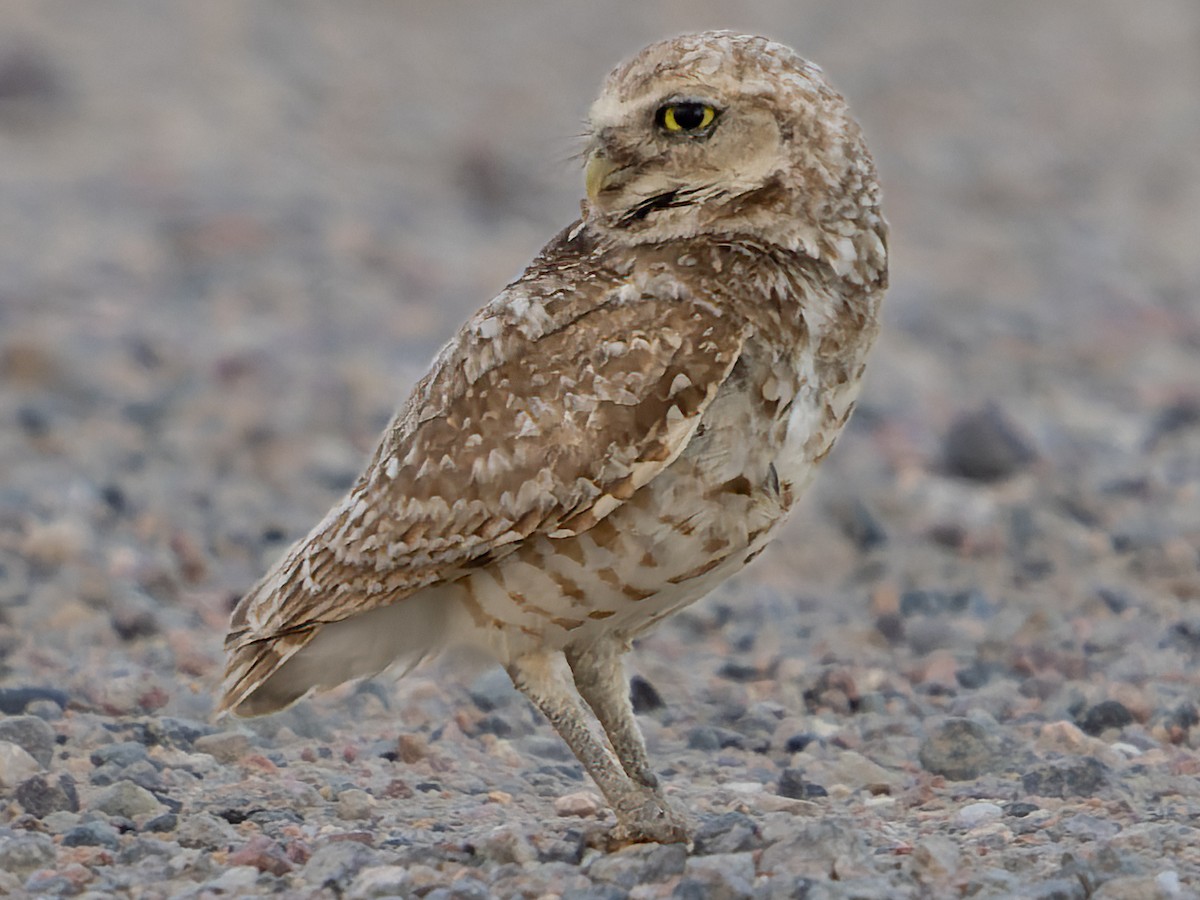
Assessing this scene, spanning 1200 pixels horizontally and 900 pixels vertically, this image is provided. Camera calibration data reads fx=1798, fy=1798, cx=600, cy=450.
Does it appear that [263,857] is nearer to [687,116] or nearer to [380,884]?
[380,884]

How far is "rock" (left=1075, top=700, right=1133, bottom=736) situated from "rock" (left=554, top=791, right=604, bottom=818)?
175cm

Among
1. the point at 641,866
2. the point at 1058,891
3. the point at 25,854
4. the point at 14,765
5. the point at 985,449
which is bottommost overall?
the point at 1058,891

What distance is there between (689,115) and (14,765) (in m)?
2.77

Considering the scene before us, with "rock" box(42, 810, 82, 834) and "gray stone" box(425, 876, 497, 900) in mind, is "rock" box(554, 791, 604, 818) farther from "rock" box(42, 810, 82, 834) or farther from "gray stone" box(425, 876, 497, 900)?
"rock" box(42, 810, 82, 834)

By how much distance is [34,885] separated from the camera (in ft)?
15.3

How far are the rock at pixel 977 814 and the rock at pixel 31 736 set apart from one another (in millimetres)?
2760

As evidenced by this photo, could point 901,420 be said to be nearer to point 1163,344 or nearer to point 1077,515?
point 1077,515

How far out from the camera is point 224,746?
579 cm

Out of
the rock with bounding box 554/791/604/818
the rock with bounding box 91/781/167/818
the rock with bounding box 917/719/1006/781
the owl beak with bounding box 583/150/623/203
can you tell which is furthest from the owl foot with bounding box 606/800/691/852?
the owl beak with bounding box 583/150/623/203

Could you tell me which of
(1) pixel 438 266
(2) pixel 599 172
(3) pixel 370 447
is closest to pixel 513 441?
(2) pixel 599 172

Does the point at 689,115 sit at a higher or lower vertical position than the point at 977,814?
higher

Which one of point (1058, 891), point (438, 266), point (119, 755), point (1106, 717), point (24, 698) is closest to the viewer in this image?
point (1058, 891)

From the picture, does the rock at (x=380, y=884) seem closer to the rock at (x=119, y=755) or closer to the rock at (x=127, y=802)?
the rock at (x=127, y=802)

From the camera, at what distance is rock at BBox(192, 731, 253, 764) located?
18.9 feet
